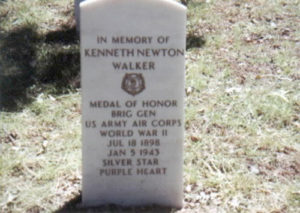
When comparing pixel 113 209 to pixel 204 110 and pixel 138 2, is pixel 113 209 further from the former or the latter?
pixel 204 110

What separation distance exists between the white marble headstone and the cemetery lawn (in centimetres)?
20

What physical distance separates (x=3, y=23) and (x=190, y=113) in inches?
136

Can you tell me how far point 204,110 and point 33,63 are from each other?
2053mm

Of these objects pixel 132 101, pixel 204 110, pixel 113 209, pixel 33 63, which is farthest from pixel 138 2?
pixel 33 63

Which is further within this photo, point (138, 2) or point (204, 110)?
point (204, 110)

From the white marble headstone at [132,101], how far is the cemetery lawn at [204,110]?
20cm

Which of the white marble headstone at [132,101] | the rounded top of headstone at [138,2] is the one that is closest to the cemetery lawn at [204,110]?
Result: the white marble headstone at [132,101]

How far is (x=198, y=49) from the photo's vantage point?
21.2 ft

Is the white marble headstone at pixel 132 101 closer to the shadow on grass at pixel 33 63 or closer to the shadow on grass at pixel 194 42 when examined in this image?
the shadow on grass at pixel 33 63

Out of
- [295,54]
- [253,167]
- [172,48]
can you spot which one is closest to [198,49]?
[295,54]

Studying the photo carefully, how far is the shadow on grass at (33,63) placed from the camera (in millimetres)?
5535

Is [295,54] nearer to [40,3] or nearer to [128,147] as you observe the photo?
[128,147]

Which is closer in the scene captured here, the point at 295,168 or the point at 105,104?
the point at 105,104

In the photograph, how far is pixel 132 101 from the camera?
11.8ft
